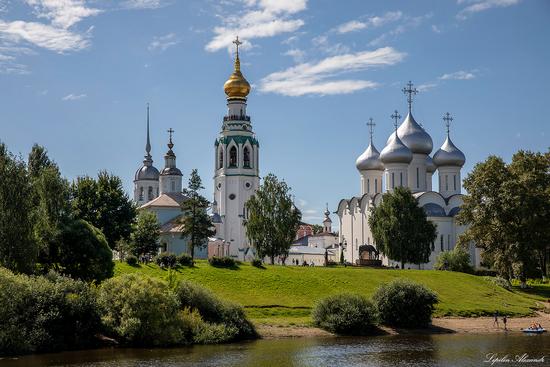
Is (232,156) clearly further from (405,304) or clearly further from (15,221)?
(15,221)

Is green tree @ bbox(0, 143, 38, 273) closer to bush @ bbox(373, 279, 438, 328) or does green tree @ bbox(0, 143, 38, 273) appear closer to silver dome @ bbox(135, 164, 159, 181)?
bush @ bbox(373, 279, 438, 328)

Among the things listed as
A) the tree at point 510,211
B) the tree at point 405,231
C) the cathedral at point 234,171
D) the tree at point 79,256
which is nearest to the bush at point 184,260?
the tree at point 79,256

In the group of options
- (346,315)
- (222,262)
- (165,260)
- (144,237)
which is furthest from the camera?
(144,237)

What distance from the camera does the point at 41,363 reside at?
32969 mm

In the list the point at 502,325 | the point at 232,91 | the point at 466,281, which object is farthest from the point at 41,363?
the point at 232,91

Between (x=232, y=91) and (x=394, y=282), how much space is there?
4737 centimetres

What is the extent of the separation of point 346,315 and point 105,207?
23.6 metres

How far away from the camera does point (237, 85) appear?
9044 centimetres

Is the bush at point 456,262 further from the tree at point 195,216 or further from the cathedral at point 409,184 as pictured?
the tree at point 195,216

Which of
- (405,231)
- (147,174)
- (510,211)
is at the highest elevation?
(147,174)

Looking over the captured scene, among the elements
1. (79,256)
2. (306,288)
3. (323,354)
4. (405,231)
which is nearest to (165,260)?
(306,288)

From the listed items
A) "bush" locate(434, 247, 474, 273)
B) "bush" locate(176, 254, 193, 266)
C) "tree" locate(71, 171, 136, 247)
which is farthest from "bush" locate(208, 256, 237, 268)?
"bush" locate(434, 247, 474, 273)

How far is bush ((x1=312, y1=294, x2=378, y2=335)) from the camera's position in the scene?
4488cm

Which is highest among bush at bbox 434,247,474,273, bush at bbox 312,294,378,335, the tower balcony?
the tower balcony
